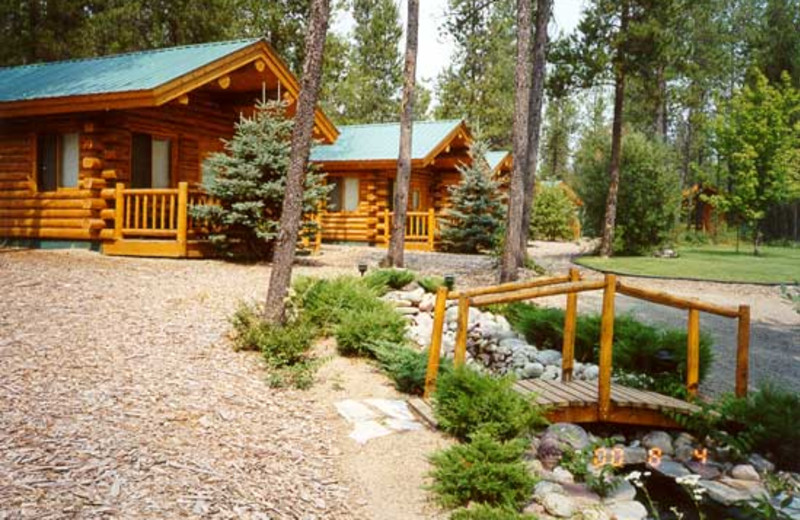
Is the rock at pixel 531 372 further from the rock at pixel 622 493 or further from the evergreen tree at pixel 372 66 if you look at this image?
the evergreen tree at pixel 372 66

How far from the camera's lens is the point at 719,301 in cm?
1163

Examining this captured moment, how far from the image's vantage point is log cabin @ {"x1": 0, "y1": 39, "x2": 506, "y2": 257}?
500 inches

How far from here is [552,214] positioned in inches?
1357

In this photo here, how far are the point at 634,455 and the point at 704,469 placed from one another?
0.57m

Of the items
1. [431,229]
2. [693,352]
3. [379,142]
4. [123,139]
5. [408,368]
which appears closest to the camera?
[693,352]

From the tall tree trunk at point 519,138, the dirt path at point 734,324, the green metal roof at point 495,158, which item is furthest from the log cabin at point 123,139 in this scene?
the green metal roof at point 495,158

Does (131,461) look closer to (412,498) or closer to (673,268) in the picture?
(412,498)

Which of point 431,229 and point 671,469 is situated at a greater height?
point 431,229

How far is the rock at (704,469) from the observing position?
536 cm

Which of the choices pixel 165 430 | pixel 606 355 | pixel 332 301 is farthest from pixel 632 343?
pixel 165 430

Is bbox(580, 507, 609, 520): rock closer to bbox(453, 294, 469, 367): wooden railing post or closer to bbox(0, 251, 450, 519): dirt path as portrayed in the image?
bbox(0, 251, 450, 519): dirt path

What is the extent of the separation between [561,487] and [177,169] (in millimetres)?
12601

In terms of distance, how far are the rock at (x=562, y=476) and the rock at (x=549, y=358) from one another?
2.60m

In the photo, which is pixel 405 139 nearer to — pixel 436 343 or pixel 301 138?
pixel 301 138
